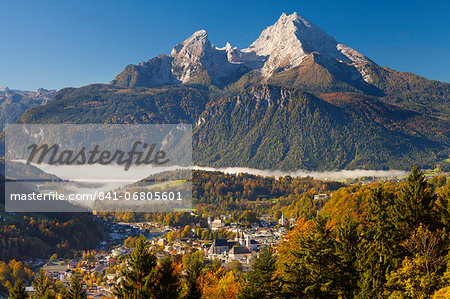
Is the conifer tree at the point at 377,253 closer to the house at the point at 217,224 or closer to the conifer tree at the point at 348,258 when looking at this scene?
the conifer tree at the point at 348,258

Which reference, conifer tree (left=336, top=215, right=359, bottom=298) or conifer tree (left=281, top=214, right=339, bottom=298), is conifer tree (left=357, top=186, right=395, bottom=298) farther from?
conifer tree (left=281, top=214, right=339, bottom=298)

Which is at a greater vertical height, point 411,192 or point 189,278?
point 411,192

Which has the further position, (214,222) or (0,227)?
(214,222)

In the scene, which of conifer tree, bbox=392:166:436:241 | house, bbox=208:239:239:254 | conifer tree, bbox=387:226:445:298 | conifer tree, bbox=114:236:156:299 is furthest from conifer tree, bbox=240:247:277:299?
house, bbox=208:239:239:254

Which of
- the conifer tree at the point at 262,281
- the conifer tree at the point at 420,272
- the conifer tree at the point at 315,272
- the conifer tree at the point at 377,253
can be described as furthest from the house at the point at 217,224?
the conifer tree at the point at 420,272

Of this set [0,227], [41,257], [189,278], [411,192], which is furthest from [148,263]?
[0,227]

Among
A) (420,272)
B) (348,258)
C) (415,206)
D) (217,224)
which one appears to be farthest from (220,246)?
(420,272)

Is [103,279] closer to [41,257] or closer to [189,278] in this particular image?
[41,257]

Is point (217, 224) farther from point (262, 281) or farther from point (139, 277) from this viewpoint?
point (139, 277)
